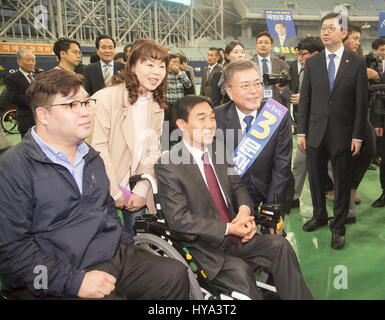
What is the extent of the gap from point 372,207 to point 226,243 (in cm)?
239

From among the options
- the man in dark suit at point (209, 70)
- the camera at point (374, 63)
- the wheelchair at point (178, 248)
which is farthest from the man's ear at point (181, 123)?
the man in dark suit at point (209, 70)

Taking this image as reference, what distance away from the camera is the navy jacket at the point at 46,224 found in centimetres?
125

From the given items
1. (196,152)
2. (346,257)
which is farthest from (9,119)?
(346,257)

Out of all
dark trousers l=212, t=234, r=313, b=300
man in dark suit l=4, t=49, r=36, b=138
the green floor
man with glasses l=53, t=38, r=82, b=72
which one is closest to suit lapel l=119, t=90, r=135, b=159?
dark trousers l=212, t=234, r=313, b=300

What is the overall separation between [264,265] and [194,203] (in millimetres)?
475

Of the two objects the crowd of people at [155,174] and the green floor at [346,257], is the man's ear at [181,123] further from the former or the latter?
the green floor at [346,257]

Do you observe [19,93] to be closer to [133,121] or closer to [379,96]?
[133,121]

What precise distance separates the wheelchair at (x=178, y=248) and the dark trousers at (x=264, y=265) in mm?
44

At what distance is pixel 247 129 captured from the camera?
2.10m
